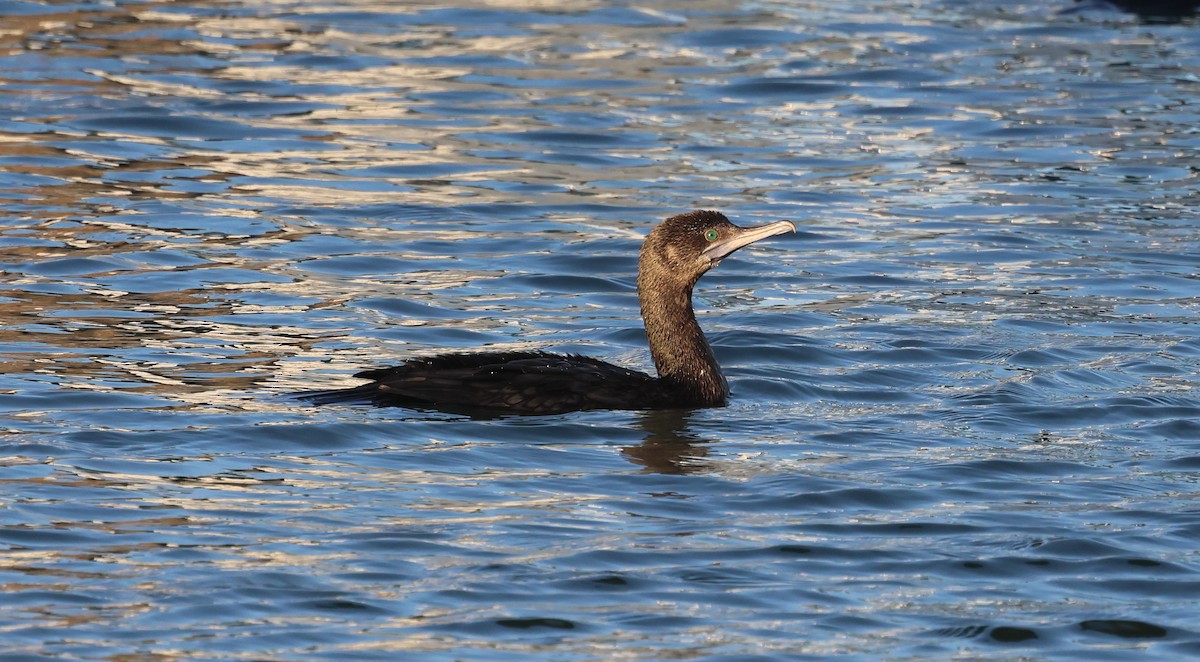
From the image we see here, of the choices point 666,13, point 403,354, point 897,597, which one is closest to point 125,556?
point 897,597

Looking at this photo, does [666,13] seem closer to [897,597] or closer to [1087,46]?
[1087,46]

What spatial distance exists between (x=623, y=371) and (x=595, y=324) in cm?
252

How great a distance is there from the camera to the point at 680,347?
10.7 m

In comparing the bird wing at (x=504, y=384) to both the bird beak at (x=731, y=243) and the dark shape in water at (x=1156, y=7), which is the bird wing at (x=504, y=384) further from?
the dark shape in water at (x=1156, y=7)

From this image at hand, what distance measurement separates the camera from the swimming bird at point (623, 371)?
9914 millimetres

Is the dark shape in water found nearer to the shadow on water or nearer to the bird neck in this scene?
the bird neck

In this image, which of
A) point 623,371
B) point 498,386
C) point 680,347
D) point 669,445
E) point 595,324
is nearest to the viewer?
point 669,445

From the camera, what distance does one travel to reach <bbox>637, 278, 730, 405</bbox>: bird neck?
10.6 m

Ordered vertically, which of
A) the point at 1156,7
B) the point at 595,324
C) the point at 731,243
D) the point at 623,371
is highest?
the point at 1156,7

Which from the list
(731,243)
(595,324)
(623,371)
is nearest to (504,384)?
(623,371)

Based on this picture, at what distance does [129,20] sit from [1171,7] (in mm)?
11810

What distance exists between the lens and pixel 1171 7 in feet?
79.1

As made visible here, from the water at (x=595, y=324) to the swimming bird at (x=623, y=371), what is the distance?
14cm

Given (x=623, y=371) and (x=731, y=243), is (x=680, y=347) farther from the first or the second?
(x=731, y=243)
